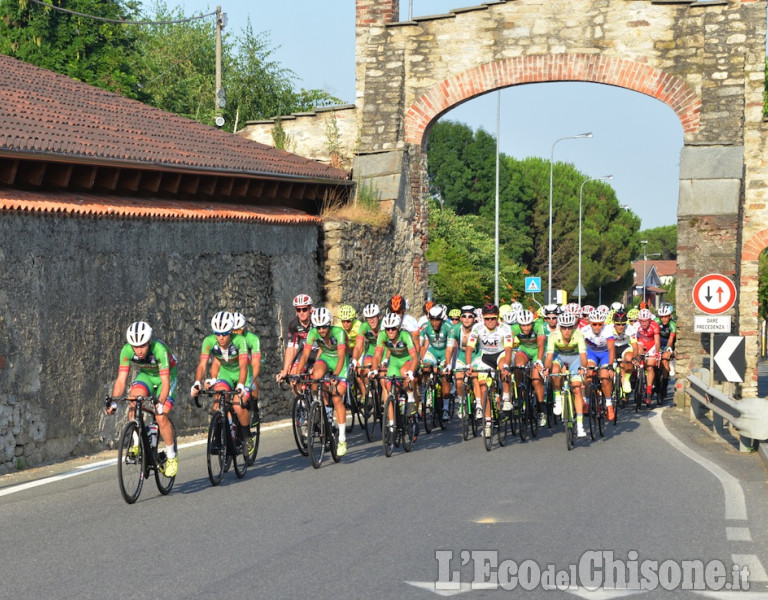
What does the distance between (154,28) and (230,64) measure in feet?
39.9

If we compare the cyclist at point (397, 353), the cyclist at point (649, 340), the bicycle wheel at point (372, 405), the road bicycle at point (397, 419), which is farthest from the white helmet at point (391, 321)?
the cyclist at point (649, 340)

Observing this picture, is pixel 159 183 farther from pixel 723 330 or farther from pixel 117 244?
pixel 723 330

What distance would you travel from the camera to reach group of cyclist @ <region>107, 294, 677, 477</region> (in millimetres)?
11445

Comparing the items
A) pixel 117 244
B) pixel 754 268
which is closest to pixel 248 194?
pixel 117 244

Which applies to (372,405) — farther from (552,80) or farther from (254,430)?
(552,80)

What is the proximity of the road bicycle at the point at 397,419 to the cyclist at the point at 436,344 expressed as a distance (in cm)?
233

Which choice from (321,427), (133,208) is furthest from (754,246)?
(321,427)

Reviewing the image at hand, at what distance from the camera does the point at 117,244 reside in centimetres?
1627

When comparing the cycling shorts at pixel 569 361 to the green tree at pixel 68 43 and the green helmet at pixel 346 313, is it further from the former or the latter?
the green tree at pixel 68 43

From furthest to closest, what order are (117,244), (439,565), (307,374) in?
(117,244), (307,374), (439,565)

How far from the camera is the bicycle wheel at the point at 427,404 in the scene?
17.2 metres

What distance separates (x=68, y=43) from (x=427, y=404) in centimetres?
2862

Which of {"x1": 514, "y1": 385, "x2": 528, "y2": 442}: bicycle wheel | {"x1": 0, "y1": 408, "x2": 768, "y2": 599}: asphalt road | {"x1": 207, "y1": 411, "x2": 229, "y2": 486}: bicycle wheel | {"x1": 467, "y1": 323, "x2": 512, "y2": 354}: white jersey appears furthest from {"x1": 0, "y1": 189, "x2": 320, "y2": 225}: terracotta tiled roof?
{"x1": 514, "y1": 385, "x2": 528, "y2": 442}: bicycle wheel

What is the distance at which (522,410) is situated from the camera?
16.2 metres
